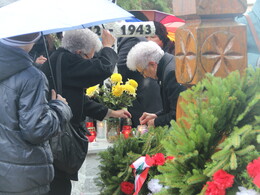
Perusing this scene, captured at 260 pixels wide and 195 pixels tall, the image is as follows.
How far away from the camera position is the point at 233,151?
77.6 inches

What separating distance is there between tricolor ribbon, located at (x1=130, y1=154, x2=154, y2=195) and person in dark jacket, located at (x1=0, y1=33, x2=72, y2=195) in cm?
58

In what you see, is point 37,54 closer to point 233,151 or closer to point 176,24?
point 176,24

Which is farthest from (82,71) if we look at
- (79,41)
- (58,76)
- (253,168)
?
(253,168)

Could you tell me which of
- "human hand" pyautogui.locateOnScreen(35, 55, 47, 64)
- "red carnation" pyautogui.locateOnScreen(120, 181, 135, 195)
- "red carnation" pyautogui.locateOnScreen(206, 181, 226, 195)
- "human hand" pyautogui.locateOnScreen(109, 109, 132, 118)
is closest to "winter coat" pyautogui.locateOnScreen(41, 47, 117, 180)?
"human hand" pyautogui.locateOnScreen(109, 109, 132, 118)

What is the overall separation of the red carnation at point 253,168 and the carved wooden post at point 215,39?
1.91 ft

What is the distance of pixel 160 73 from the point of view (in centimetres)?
447

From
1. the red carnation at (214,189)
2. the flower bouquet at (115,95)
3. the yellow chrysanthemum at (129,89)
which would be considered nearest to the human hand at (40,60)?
the flower bouquet at (115,95)

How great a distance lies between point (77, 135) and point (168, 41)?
3.12 metres

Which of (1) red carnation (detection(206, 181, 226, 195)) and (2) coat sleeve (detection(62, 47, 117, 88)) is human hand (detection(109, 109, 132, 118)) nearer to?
(2) coat sleeve (detection(62, 47, 117, 88))

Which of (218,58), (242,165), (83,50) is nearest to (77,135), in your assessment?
(83,50)

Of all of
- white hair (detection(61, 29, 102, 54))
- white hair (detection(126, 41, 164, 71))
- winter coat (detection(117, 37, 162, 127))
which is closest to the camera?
white hair (detection(61, 29, 102, 54))

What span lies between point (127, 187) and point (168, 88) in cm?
134

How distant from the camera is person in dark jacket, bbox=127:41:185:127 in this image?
13.9 ft

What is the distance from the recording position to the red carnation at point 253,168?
1.88 m
